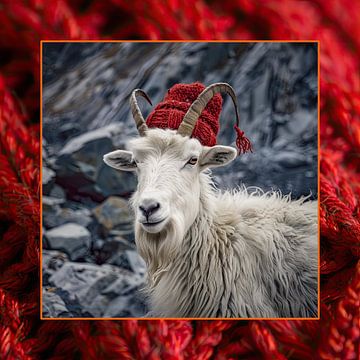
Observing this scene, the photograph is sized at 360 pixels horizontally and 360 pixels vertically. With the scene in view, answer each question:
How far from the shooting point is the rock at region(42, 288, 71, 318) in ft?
1.70

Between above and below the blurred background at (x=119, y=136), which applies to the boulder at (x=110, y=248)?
below

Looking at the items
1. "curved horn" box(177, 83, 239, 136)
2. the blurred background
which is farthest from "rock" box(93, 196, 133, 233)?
"curved horn" box(177, 83, 239, 136)

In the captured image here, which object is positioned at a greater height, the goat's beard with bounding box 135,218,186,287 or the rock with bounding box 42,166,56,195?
the rock with bounding box 42,166,56,195

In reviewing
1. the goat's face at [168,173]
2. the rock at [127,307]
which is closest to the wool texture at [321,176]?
the rock at [127,307]

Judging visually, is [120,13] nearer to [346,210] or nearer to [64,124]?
[64,124]

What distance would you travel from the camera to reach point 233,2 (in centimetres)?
53

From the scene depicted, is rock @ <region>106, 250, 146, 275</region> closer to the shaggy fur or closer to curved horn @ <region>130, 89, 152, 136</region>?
the shaggy fur

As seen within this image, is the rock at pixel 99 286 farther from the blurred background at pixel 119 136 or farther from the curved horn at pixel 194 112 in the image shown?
the curved horn at pixel 194 112

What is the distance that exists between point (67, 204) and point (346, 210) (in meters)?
0.30

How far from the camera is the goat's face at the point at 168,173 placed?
465mm

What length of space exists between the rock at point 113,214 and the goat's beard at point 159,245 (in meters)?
0.02

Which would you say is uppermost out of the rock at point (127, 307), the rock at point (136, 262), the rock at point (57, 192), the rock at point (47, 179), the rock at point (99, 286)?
the rock at point (47, 179)

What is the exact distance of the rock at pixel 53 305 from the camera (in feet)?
1.70

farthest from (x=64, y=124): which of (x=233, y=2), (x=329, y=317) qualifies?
(x=329, y=317)
